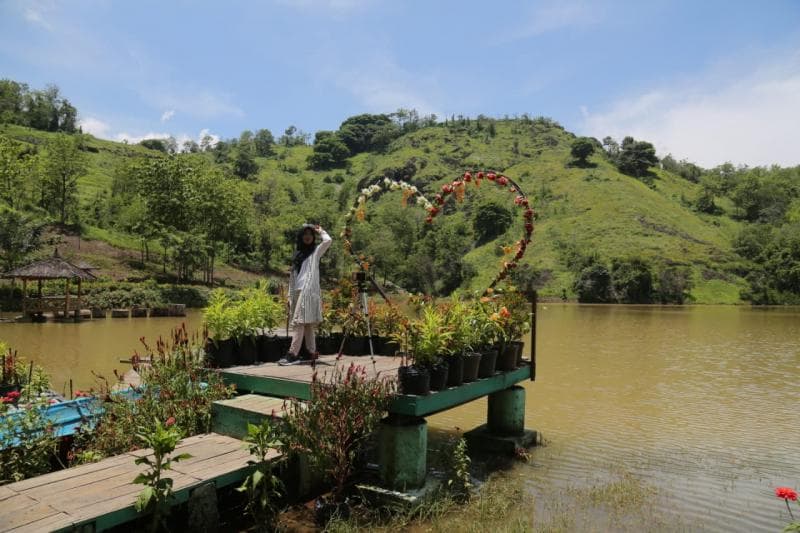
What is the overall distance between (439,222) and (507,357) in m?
67.1

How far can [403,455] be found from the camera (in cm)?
546

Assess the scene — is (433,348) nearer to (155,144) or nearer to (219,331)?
(219,331)

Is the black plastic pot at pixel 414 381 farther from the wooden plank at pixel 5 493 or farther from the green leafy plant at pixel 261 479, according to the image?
the wooden plank at pixel 5 493

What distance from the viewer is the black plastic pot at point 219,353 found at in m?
6.77

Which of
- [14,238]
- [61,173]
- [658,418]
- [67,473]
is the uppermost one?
[61,173]

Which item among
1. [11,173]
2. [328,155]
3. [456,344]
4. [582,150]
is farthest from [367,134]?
[456,344]

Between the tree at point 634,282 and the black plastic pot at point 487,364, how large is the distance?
171 feet

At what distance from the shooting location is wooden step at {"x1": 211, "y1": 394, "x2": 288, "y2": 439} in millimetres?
5375

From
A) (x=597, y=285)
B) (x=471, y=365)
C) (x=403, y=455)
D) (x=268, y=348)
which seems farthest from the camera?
(x=597, y=285)

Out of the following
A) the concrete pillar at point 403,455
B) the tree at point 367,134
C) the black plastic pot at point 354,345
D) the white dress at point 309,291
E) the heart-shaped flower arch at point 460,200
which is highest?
the tree at point 367,134

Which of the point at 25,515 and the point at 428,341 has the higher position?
the point at 428,341

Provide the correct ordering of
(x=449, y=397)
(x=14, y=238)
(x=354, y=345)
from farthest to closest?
(x=14, y=238), (x=354, y=345), (x=449, y=397)

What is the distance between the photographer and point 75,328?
23.2 metres

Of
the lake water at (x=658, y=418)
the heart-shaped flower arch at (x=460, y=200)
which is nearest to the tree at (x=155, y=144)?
the lake water at (x=658, y=418)
